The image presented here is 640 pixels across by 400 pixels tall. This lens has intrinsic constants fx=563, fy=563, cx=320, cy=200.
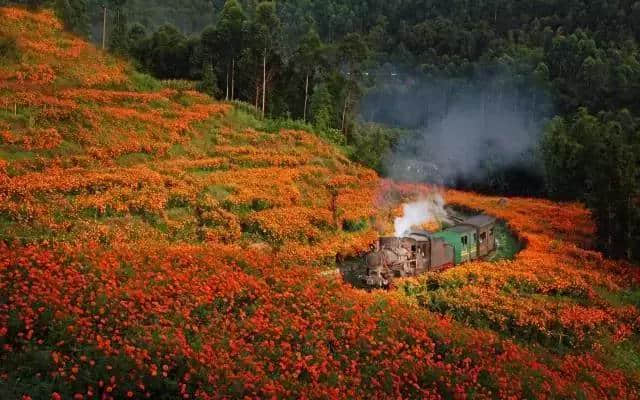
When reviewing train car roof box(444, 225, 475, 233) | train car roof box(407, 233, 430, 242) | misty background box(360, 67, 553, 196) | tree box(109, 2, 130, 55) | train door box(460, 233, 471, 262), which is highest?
tree box(109, 2, 130, 55)

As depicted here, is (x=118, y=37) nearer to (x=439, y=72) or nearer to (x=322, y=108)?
(x=322, y=108)

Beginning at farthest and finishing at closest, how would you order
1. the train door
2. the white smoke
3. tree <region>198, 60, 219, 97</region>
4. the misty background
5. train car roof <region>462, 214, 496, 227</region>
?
the misty background < tree <region>198, 60, 219, 97</region> < the white smoke < train car roof <region>462, 214, 496, 227</region> < the train door

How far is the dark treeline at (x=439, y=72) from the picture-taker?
4884 cm

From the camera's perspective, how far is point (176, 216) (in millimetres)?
25750

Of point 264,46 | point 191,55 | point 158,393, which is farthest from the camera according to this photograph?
point 191,55

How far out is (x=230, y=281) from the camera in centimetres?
1780

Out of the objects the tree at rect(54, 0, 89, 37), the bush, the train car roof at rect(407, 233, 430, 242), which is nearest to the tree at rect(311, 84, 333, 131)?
the bush

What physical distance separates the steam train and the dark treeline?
7249 millimetres

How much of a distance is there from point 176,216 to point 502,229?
24328mm

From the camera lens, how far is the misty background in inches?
2402

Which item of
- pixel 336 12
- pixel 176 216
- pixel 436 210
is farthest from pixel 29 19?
pixel 336 12

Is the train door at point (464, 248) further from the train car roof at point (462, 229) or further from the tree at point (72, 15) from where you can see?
the tree at point (72, 15)

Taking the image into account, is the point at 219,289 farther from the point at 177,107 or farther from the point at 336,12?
the point at 336,12

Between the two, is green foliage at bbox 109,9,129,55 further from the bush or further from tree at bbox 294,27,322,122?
tree at bbox 294,27,322,122
